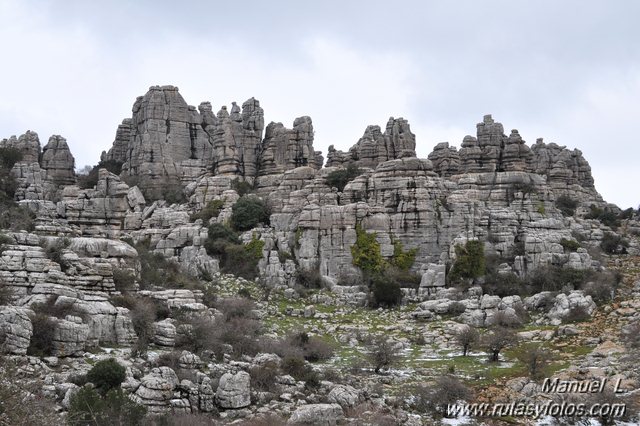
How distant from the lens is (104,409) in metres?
15.6

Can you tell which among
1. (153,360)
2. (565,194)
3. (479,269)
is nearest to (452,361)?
(153,360)

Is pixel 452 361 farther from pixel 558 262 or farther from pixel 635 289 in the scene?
pixel 558 262

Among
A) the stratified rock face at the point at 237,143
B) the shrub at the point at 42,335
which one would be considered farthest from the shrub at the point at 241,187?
the shrub at the point at 42,335

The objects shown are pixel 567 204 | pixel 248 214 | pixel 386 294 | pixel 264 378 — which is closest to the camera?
pixel 264 378

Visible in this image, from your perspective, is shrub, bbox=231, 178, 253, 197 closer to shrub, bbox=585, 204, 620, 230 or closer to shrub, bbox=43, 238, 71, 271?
shrub, bbox=43, 238, 71, 271

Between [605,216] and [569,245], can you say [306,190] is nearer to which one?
[569,245]

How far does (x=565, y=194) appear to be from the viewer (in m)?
60.8

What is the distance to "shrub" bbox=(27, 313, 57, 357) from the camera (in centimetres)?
1983

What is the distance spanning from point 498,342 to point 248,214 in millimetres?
25579

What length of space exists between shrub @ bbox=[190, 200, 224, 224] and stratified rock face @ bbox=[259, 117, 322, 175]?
23.3 feet

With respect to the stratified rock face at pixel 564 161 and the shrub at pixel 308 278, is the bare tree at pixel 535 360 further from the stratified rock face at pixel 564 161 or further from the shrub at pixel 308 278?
the stratified rock face at pixel 564 161

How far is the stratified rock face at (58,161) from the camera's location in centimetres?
5653

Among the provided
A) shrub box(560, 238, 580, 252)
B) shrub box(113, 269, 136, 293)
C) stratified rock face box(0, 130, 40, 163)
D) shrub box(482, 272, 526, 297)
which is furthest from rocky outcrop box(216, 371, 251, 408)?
stratified rock face box(0, 130, 40, 163)

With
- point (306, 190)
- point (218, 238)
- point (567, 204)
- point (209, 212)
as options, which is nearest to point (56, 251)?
point (218, 238)
